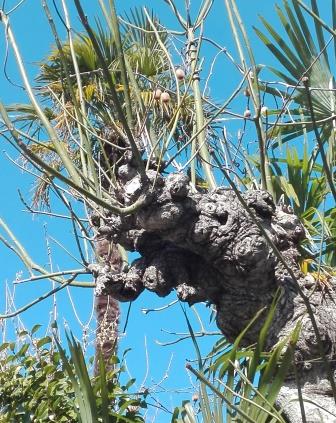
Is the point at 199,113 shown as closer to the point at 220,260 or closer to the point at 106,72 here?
the point at 220,260

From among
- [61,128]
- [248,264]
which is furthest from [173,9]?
[61,128]

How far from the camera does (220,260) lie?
102 inches

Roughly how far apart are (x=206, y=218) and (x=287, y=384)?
0.53m

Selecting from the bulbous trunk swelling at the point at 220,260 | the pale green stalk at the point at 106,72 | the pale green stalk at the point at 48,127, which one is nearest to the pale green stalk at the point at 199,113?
the bulbous trunk swelling at the point at 220,260

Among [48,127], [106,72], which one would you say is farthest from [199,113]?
[106,72]

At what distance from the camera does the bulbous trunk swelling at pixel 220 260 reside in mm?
2527

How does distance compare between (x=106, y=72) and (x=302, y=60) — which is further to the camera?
(x=302, y=60)

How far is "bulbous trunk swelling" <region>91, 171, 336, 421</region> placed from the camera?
2527mm

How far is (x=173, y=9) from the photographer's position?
10.1 ft

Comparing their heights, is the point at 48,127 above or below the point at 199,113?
below

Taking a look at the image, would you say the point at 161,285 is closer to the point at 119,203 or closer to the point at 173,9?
the point at 119,203

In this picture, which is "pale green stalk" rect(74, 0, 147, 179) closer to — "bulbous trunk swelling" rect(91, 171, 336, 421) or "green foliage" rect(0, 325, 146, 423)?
"bulbous trunk swelling" rect(91, 171, 336, 421)

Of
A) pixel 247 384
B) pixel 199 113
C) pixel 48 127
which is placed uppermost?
pixel 199 113

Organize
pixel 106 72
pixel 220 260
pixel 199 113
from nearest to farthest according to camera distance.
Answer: pixel 106 72
pixel 220 260
pixel 199 113
